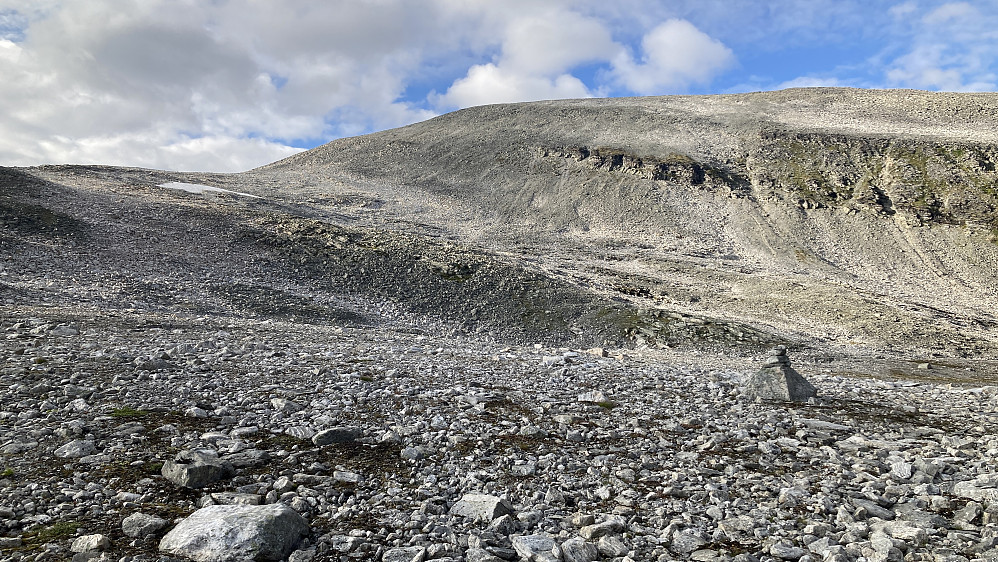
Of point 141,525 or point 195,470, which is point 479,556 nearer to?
point 141,525

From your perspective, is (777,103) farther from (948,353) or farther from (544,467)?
(544,467)

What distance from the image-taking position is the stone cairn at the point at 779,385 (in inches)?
566

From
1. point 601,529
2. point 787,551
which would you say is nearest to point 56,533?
point 601,529

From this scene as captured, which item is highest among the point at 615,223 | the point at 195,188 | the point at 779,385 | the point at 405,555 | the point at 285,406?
the point at 195,188

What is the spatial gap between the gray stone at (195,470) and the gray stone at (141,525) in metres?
0.97

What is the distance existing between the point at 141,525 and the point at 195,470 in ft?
4.27

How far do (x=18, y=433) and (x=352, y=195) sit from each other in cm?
6272

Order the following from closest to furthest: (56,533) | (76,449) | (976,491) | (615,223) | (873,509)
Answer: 1. (56,533)
2. (873,509)
3. (976,491)
4. (76,449)
5. (615,223)

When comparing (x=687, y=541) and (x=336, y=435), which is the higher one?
(x=336, y=435)

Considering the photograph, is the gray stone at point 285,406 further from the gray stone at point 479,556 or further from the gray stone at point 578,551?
the gray stone at point 578,551

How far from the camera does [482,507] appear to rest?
23.3ft

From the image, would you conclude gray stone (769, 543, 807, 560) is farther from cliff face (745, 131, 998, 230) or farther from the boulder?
cliff face (745, 131, 998, 230)

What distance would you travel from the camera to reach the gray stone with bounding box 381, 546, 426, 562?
19.4 feet

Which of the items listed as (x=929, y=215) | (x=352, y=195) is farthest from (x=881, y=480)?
(x=929, y=215)
